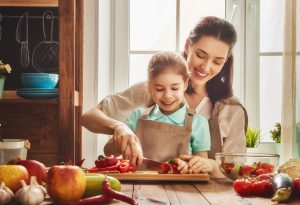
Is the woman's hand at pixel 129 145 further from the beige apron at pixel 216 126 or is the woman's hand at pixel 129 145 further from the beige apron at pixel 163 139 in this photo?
the beige apron at pixel 216 126

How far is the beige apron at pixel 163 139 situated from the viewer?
278cm

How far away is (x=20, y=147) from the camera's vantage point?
2604 mm

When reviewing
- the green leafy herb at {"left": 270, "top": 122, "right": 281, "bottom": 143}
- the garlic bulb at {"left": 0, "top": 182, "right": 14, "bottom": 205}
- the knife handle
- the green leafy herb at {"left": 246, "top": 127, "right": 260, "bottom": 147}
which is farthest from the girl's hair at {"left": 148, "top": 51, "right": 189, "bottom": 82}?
the garlic bulb at {"left": 0, "top": 182, "right": 14, "bottom": 205}

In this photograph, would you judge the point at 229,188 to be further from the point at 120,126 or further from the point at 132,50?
the point at 132,50

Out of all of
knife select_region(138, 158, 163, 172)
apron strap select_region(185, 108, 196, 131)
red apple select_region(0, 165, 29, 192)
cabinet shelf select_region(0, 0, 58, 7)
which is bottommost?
knife select_region(138, 158, 163, 172)

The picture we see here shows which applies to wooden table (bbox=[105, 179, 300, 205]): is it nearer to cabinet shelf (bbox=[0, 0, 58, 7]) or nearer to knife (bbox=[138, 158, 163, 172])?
knife (bbox=[138, 158, 163, 172])

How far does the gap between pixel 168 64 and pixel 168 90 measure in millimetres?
143

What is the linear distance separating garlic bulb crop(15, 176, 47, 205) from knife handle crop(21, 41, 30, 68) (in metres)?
1.39

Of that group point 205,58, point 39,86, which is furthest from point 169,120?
point 39,86

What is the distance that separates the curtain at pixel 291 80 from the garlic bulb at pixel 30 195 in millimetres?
1467

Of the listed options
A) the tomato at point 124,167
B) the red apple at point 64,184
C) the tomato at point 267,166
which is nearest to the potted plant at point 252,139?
the tomato at point 267,166

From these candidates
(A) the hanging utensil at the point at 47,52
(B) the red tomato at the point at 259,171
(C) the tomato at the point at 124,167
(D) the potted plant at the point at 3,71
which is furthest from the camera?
(A) the hanging utensil at the point at 47,52

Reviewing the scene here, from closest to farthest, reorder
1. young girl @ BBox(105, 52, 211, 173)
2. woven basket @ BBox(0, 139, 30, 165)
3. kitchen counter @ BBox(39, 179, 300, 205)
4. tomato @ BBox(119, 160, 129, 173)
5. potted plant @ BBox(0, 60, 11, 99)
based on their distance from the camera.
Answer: kitchen counter @ BBox(39, 179, 300, 205), tomato @ BBox(119, 160, 129, 173), woven basket @ BBox(0, 139, 30, 165), potted plant @ BBox(0, 60, 11, 99), young girl @ BBox(105, 52, 211, 173)

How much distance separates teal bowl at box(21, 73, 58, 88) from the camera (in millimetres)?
2697
